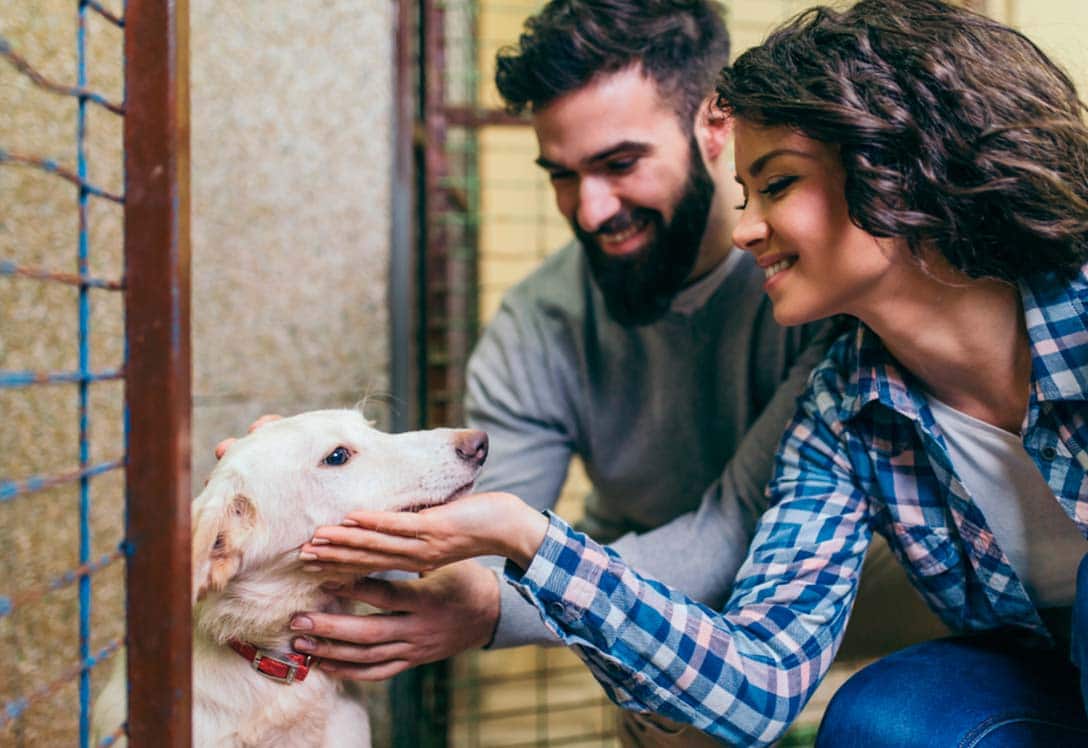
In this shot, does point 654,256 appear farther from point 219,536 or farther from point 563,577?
point 219,536

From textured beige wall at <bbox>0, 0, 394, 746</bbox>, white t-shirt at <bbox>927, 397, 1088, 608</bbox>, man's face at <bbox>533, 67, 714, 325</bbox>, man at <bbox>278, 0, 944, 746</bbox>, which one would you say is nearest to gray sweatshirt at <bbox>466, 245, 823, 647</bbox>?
man at <bbox>278, 0, 944, 746</bbox>

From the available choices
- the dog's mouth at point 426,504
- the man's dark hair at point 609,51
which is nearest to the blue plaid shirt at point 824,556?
the dog's mouth at point 426,504

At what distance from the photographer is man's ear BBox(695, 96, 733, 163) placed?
174cm

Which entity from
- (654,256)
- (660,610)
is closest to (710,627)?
(660,610)

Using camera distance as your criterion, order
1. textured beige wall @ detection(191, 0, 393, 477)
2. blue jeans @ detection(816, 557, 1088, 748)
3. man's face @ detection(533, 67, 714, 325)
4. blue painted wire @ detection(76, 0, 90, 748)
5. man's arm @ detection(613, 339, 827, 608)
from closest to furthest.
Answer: blue painted wire @ detection(76, 0, 90, 748) < blue jeans @ detection(816, 557, 1088, 748) < man's arm @ detection(613, 339, 827, 608) < man's face @ detection(533, 67, 714, 325) < textured beige wall @ detection(191, 0, 393, 477)

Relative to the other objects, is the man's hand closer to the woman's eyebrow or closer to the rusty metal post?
the rusty metal post

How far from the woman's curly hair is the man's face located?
0.53 m

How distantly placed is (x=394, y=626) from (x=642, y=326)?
2.97 ft

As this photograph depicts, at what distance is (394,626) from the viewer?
1.23 metres

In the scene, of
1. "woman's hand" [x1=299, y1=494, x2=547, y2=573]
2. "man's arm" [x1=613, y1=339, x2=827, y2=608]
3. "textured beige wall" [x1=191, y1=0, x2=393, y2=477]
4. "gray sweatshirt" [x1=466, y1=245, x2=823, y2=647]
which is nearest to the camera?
"woman's hand" [x1=299, y1=494, x2=547, y2=573]

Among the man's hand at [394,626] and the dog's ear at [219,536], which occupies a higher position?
→ the dog's ear at [219,536]

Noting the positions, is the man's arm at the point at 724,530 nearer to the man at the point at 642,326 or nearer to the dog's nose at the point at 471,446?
the man at the point at 642,326

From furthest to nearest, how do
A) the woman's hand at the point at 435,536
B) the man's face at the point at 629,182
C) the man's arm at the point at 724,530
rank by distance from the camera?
1. the man's face at the point at 629,182
2. the man's arm at the point at 724,530
3. the woman's hand at the point at 435,536

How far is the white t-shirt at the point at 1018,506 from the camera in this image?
3.97 ft
